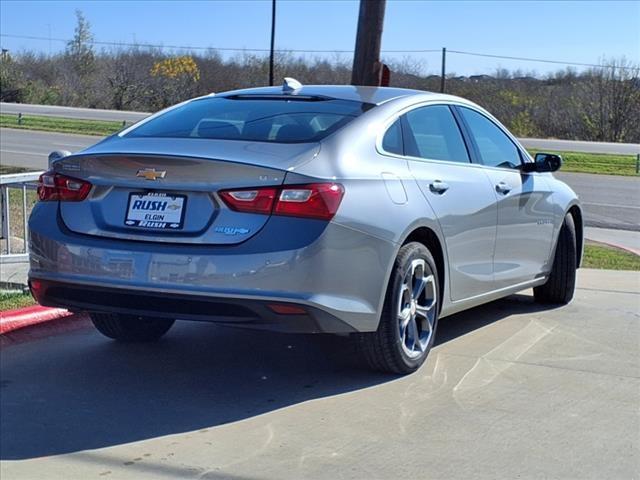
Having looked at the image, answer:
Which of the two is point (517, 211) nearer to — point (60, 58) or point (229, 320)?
point (229, 320)

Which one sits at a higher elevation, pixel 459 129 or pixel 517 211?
pixel 459 129

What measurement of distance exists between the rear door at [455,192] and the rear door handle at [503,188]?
0.14 metres

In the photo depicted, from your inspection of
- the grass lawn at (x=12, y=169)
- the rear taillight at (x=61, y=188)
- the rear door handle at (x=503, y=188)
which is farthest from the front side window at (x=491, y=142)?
the grass lawn at (x=12, y=169)

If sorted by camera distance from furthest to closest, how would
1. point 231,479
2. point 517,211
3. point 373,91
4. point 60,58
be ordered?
point 60,58, point 517,211, point 373,91, point 231,479

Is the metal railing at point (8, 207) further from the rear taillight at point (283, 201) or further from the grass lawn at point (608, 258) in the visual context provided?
the grass lawn at point (608, 258)

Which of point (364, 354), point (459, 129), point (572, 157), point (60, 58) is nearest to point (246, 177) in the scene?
point (364, 354)

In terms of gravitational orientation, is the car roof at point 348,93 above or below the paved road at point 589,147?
above

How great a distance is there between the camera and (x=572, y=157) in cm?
2997

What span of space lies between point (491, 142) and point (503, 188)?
1.51ft

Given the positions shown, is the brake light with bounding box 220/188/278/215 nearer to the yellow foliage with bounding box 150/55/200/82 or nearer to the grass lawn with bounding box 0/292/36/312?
the grass lawn with bounding box 0/292/36/312

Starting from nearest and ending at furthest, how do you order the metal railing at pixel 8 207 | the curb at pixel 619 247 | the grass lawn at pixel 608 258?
the metal railing at pixel 8 207
the grass lawn at pixel 608 258
the curb at pixel 619 247

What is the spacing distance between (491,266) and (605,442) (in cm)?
201

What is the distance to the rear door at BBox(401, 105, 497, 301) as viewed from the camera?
5633mm

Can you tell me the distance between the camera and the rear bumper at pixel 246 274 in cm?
460
